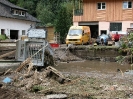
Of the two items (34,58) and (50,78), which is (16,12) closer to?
→ (34,58)

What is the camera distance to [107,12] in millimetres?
42844

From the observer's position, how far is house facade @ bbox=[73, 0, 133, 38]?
41656 mm

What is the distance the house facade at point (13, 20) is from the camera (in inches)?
1853

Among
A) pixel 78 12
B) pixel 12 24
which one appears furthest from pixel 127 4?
pixel 12 24

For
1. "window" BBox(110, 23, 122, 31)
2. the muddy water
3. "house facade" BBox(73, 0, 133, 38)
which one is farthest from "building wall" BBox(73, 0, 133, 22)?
the muddy water

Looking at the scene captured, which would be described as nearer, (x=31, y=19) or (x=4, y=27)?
(x=4, y=27)

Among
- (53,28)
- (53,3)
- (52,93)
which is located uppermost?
(53,3)

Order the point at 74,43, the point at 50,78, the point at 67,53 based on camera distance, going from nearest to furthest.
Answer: the point at 50,78 < the point at 67,53 < the point at 74,43

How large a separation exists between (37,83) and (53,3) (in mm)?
59333

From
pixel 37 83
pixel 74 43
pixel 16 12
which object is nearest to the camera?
pixel 37 83

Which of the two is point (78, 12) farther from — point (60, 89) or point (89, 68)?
point (60, 89)

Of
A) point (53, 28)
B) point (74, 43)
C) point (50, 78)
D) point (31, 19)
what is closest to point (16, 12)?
point (31, 19)

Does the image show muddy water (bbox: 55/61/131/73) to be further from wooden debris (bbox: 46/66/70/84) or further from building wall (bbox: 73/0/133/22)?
building wall (bbox: 73/0/133/22)

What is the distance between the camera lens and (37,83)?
1455 centimetres
